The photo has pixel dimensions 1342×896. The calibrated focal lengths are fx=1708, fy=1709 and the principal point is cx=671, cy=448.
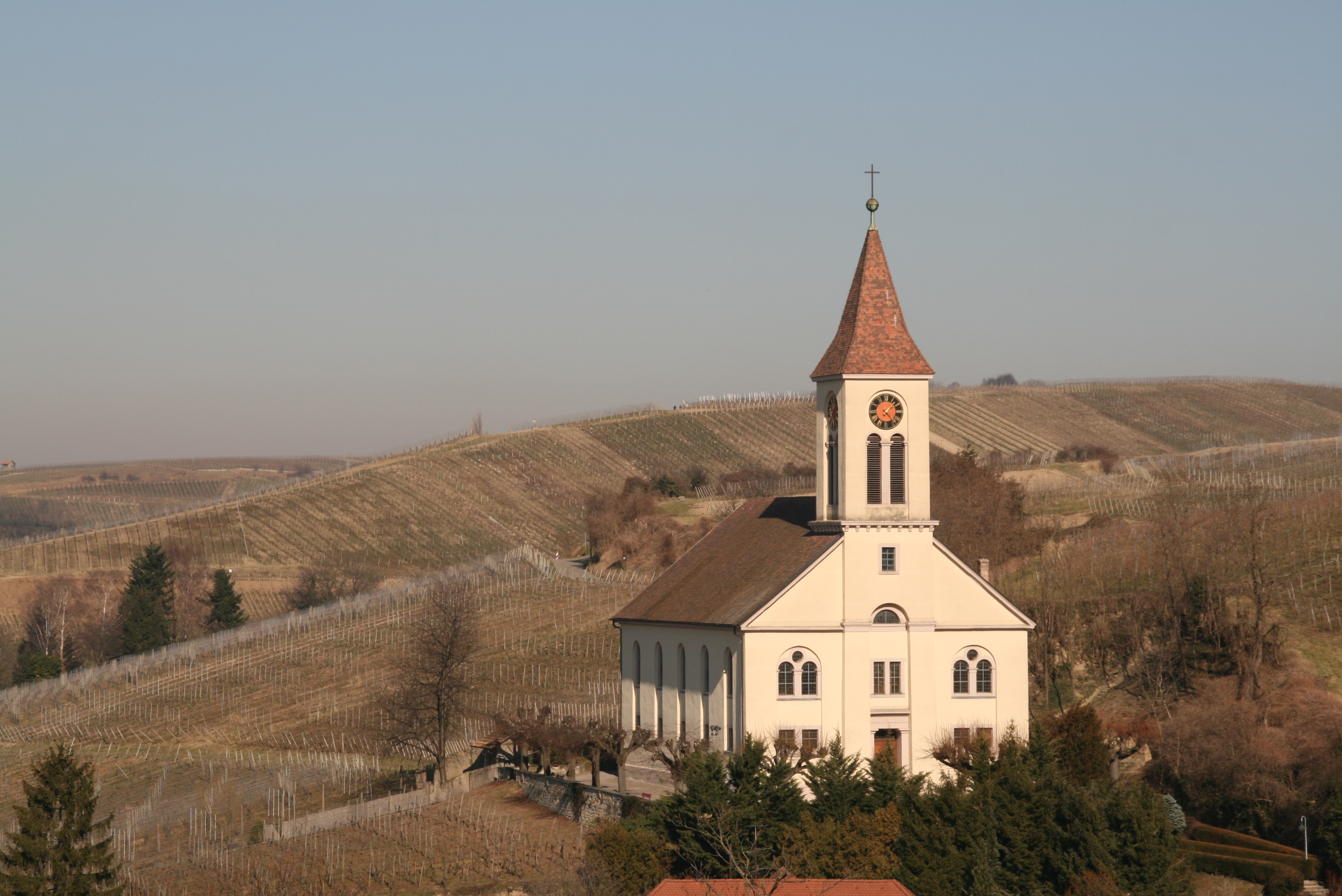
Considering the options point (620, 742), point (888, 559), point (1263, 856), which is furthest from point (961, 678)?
point (1263, 856)

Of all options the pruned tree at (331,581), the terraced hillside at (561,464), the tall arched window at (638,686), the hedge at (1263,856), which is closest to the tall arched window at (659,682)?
the tall arched window at (638,686)

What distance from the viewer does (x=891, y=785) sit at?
149 feet

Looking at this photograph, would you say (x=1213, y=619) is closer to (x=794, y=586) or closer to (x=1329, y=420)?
(x=794, y=586)

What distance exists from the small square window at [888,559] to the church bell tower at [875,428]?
0.99 m

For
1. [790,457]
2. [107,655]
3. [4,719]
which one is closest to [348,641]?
[4,719]

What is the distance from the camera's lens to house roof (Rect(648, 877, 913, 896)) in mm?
38312

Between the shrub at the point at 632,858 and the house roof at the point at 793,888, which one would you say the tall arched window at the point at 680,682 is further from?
the house roof at the point at 793,888

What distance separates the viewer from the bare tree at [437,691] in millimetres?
65438

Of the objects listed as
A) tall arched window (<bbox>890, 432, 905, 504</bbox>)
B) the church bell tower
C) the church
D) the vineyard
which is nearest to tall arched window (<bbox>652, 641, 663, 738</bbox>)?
the vineyard

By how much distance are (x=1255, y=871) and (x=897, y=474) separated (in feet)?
54.7

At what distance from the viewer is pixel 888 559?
54562 mm

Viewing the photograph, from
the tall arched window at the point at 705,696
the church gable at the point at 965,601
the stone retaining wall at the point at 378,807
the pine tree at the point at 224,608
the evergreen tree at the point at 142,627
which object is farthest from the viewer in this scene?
the pine tree at the point at 224,608

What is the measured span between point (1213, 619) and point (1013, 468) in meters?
64.7

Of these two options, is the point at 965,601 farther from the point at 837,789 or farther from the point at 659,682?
the point at 659,682
